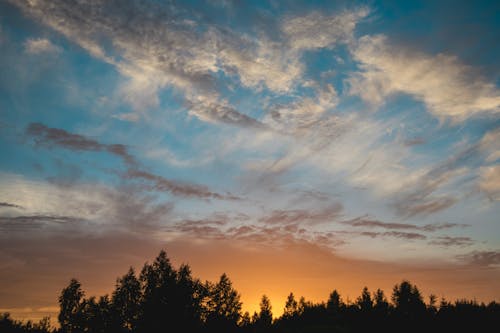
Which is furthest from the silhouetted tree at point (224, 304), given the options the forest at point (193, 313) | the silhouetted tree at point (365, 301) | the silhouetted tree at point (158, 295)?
the silhouetted tree at point (365, 301)

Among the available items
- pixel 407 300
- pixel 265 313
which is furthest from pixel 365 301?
pixel 265 313

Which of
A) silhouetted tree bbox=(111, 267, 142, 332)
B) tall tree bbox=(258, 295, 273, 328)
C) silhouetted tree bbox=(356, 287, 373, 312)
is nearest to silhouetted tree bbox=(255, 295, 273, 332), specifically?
tall tree bbox=(258, 295, 273, 328)

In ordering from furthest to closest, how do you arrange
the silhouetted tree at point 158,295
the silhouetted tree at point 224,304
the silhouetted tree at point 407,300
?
the silhouetted tree at point 407,300 → the silhouetted tree at point 224,304 → the silhouetted tree at point 158,295

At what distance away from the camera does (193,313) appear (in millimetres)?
98375

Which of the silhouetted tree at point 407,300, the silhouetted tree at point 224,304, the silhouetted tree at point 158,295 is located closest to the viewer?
the silhouetted tree at point 158,295

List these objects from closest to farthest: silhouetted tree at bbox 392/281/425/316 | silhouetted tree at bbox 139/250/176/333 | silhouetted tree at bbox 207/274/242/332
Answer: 1. silhouetted tree at bbox 139/250/176/333
2. silhouetted tree at bbox 207/274/242/332
3. silhouetted tree at bbox 392/281/425/316

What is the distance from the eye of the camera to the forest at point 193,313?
9706 cm

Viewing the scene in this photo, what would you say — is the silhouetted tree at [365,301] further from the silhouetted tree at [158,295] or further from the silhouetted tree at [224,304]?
the silhouetted tree at [158,295]

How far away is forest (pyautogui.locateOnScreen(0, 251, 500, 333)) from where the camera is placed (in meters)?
97.1

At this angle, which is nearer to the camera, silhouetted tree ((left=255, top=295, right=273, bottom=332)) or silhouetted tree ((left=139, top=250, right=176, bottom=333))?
silhouetted tree ((left=139, top=250, right=176, bottom=333))

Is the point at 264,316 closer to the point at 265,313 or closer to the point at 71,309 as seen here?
the point at 265,313

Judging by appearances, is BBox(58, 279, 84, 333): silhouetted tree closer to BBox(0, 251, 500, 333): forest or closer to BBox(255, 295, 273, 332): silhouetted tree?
BBox(0, 251, 500, 333): forest

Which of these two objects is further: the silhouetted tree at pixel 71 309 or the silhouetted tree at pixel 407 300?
the silhouetted tree at pixel 407 300

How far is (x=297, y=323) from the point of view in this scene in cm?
17750
